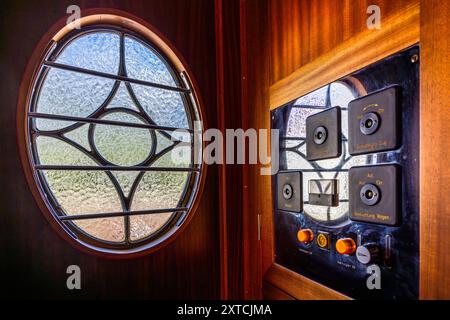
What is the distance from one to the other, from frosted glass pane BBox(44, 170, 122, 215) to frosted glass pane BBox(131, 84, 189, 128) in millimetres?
303

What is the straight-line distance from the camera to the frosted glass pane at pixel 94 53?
3.18 feet

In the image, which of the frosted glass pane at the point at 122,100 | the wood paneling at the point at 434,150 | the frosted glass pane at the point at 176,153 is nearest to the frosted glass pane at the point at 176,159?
the frosted glass pane at the point at 176,153

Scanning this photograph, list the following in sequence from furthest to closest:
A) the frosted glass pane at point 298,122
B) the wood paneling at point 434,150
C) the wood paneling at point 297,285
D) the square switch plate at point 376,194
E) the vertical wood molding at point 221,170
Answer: the vertical wood molding at point 221,170 < the frosted glass pane at point 298,122 < the wood paneling at point 297,285 < the square switch plate at point 376,194 < the wood paneling at point 434,150

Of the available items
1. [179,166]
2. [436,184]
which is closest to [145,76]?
[179,166]

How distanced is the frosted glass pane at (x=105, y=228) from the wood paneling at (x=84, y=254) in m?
0.08

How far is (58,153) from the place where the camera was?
37.0 inches

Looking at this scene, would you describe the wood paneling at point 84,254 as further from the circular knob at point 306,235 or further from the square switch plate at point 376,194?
the square switch plate at point 376,194

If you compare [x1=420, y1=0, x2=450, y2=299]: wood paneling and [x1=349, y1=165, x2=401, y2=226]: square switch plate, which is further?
[x1=349, y1=165, x2=401, y2=226]: square switch plate

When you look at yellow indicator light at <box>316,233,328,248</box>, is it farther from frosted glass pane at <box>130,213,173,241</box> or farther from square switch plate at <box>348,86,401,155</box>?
frosted glass pane at <box>130,213,173,241</box>

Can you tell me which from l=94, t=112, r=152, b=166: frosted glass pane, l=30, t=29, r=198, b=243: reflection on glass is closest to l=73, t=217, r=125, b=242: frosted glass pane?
l=30, t=29, r=198, b=243: reflection on glass

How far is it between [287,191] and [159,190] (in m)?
0.50

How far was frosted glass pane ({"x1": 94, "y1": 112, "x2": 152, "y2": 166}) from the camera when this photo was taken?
3.35ft
